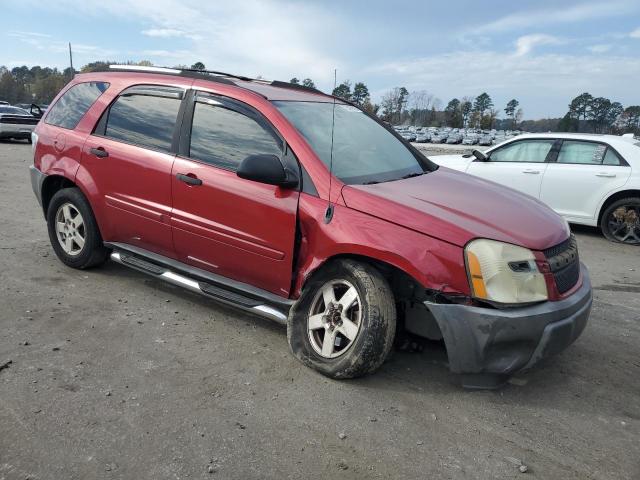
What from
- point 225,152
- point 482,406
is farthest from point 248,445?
point 225,152

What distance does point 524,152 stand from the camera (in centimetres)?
877

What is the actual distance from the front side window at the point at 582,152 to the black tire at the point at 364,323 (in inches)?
247

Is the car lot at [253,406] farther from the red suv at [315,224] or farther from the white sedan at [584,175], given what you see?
the white sedan at [584,175]

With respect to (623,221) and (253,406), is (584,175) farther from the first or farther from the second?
(253,406)

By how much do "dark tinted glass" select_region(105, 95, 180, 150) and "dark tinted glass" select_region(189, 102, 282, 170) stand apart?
0.84ft

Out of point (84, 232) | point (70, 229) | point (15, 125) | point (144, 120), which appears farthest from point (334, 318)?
point (15, 125)

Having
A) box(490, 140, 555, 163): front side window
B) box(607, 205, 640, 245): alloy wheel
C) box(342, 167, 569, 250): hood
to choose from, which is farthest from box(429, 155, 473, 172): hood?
box(342, 167, 569, 250): hood

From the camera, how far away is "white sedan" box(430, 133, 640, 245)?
7855 mm

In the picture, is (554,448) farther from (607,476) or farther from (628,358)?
(628,358)

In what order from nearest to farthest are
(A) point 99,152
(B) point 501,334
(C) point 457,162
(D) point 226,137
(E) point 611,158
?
(B) point 501,334, (D) point 226,137, (A) point 99,152, (E) point 611,158, (C) point 457,162

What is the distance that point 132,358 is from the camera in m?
3.49

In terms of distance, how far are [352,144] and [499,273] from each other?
5.06ft

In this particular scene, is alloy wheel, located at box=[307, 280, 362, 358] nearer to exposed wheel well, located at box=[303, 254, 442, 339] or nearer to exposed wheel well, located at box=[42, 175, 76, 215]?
exposed wheel well, located at box=[303, 254, 442, 339]

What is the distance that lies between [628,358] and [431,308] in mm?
1867
